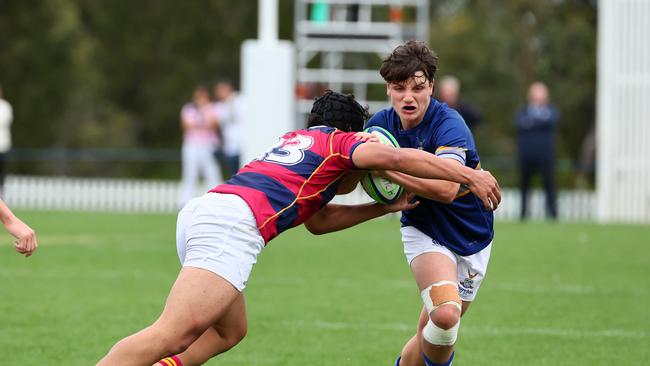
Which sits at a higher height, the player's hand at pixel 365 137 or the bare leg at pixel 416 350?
the player's hand at pixel 365 137

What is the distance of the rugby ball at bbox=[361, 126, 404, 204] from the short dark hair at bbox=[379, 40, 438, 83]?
11.5 inches

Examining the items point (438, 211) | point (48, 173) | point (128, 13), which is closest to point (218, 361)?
point (438, 211)

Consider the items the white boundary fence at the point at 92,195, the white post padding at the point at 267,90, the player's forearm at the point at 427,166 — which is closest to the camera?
the player's forearm at the point at 427,166

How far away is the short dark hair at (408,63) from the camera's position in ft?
19.7

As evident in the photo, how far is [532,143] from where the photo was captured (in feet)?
65.1

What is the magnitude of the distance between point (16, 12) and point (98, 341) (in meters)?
30.9

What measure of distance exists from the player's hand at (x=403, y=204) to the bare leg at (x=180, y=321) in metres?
1.09

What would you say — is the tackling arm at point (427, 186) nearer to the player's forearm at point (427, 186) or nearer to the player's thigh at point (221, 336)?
the player's forearm at point (427, 186)

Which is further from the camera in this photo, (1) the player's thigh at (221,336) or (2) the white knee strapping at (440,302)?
(2) the white knee strapping at (440,302)

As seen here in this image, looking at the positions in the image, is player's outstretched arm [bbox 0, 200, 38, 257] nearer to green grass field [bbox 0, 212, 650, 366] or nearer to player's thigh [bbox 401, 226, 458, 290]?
green grass field [bbox 0, 212, 650, 366]

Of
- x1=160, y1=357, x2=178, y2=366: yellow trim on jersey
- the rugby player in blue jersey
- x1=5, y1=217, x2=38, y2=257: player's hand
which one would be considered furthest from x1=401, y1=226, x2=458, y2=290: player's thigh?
x1=5, y1=217, x2=38, y2=257: player's hand

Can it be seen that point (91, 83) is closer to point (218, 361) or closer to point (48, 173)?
point (48, 173)

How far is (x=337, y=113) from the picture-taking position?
586 centimetres

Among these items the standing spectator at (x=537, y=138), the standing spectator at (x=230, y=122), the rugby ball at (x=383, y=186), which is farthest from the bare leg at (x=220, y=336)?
the standing spectator at (x=230, y=122)
